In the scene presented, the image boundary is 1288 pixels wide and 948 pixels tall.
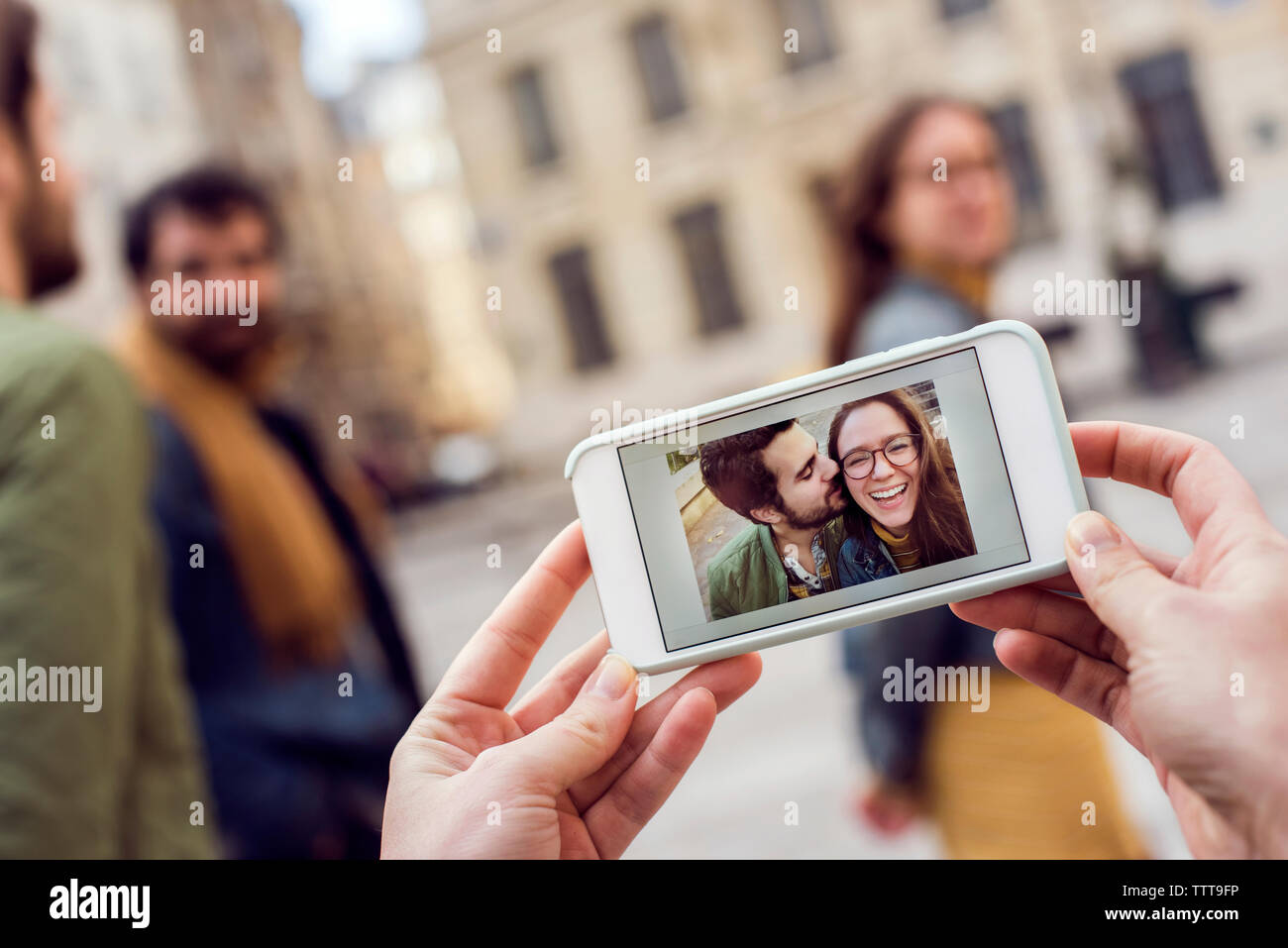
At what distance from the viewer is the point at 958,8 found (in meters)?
14.7

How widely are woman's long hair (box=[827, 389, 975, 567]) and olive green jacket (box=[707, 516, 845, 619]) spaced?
4 cm

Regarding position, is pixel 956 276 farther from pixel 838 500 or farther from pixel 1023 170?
pixel 1023 170

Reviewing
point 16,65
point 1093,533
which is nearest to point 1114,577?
point 1093,533

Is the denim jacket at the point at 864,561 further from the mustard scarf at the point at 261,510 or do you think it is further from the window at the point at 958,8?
the window at the point at 958,8

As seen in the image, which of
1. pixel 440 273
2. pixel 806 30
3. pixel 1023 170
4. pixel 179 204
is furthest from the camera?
pixel 440 273

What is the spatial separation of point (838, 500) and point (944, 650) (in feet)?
2.42

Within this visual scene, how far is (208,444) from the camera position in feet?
7.40

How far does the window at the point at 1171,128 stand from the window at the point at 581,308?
341 inches

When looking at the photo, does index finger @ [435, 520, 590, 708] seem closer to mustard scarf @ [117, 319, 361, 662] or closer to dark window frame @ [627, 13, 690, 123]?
mustard scarf @ [117, 319, 361, 662]

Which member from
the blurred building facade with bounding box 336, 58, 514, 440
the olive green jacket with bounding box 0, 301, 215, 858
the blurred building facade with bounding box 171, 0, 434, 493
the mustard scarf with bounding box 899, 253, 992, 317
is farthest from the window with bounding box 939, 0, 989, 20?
the blurred building facade with bounding box 336, 58, 514, 440

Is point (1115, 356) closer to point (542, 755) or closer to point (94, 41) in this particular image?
point (542, 755)

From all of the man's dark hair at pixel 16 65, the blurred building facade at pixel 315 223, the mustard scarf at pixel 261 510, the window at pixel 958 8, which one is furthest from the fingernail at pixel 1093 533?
the blurred building facade at pixel 315 223
